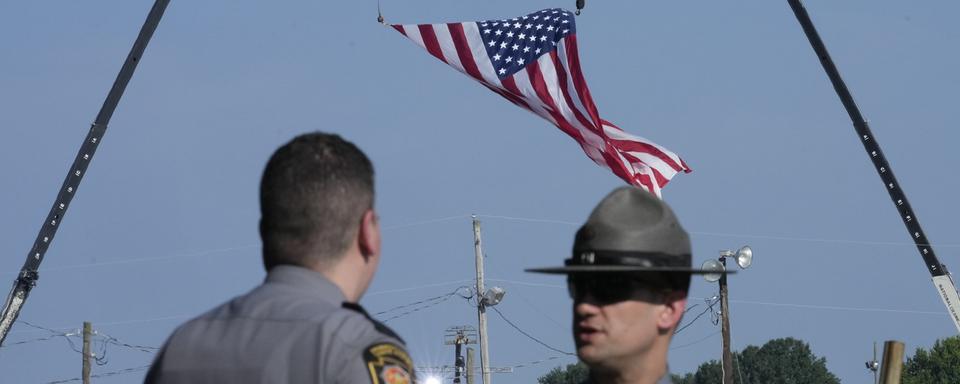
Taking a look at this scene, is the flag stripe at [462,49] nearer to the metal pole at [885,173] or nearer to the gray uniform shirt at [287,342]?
the metal pole at [885,173]

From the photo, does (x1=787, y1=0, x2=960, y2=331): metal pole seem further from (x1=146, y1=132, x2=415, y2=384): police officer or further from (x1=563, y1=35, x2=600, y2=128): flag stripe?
(x1=146, y1=132, x2=415, y2=384): police officer

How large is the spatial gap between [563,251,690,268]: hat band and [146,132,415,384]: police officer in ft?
1.57

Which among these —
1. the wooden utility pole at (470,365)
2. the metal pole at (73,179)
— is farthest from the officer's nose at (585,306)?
the wooden utility pole at (470,365)

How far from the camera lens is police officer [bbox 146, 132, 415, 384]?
3891mm

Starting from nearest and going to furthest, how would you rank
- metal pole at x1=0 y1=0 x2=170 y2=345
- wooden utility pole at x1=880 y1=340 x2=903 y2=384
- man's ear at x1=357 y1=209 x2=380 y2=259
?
man's ear at x1=357 y1=209 x2=380 y2=259 → wooden utility pole at x1=880 y1=340 x2=903 y2=384 → metal pole at x1=0 y1=0 x2=170 y2=345

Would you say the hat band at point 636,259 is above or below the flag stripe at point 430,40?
below

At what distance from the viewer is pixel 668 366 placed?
4078 millimetres

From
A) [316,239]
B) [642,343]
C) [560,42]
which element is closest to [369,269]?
[316,239]

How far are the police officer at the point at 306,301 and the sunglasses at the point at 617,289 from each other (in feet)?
1.45

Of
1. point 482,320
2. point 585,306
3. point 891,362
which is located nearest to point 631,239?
point 585,306

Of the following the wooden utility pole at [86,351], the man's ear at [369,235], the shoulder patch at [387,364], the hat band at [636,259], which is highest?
the wooden utility pole at [86,351]

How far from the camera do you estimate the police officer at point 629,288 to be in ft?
13.0

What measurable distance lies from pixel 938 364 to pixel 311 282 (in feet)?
365

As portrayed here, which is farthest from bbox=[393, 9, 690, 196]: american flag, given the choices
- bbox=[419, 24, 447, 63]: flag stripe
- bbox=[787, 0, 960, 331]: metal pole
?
bbox=[787, 0, 960, 331]: metal pole
